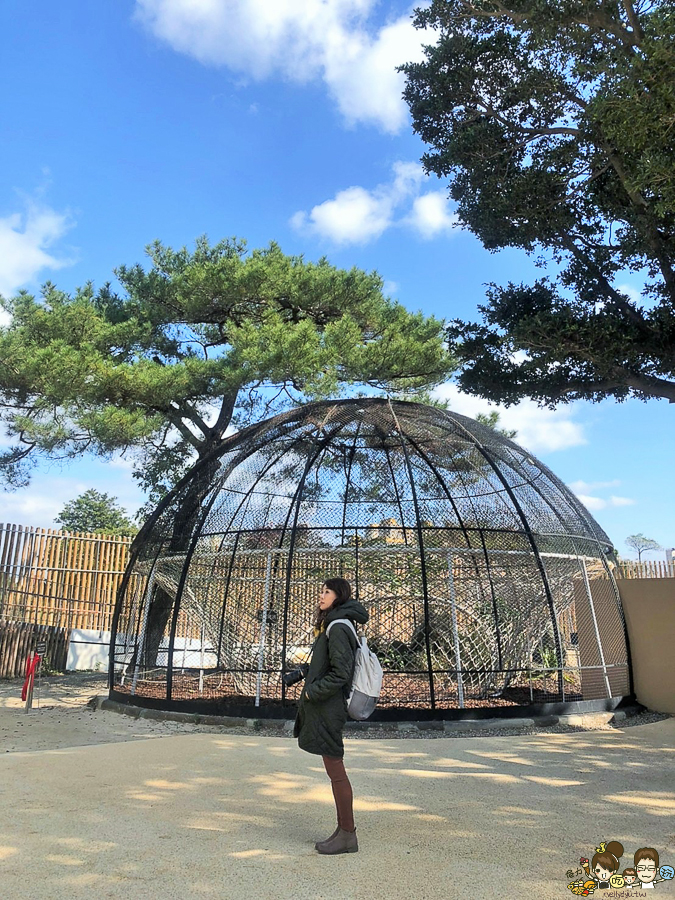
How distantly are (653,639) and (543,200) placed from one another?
5.91 meters

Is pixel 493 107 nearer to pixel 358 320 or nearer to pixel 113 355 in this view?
pixel 358 320

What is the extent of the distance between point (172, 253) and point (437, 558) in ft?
29.4

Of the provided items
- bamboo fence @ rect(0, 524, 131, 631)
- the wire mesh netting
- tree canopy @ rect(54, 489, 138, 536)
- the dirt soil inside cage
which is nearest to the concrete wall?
the wire mesh netting

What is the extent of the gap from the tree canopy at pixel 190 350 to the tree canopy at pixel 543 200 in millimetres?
3497

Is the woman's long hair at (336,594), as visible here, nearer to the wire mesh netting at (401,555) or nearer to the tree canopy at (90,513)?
the wire mesh netting at (401,555)

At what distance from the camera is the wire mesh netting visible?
28.4ft

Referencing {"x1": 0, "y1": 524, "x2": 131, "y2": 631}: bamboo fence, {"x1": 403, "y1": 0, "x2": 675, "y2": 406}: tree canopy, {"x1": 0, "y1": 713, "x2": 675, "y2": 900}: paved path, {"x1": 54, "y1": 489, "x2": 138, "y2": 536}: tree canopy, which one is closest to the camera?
{"x1": 0, "y1": 713, "x2": 675, "y2": 900}: paved path

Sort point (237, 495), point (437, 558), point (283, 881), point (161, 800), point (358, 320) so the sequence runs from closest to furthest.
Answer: point (283, 881)
point (161, 800)
point (437, 558)
point (237, 495)
point (358, 320)

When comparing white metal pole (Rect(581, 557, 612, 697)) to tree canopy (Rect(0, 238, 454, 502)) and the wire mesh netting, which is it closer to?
the wire mesh netting

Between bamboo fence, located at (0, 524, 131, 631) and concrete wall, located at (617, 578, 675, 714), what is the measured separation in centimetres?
968

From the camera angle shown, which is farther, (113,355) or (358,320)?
(358,320)

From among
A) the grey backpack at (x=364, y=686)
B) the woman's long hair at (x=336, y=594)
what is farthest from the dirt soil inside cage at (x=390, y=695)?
the grey backpack at (x=364, y=686)

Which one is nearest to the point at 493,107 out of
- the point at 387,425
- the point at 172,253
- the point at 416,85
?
the point at 416,85

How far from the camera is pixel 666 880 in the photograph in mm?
3295
